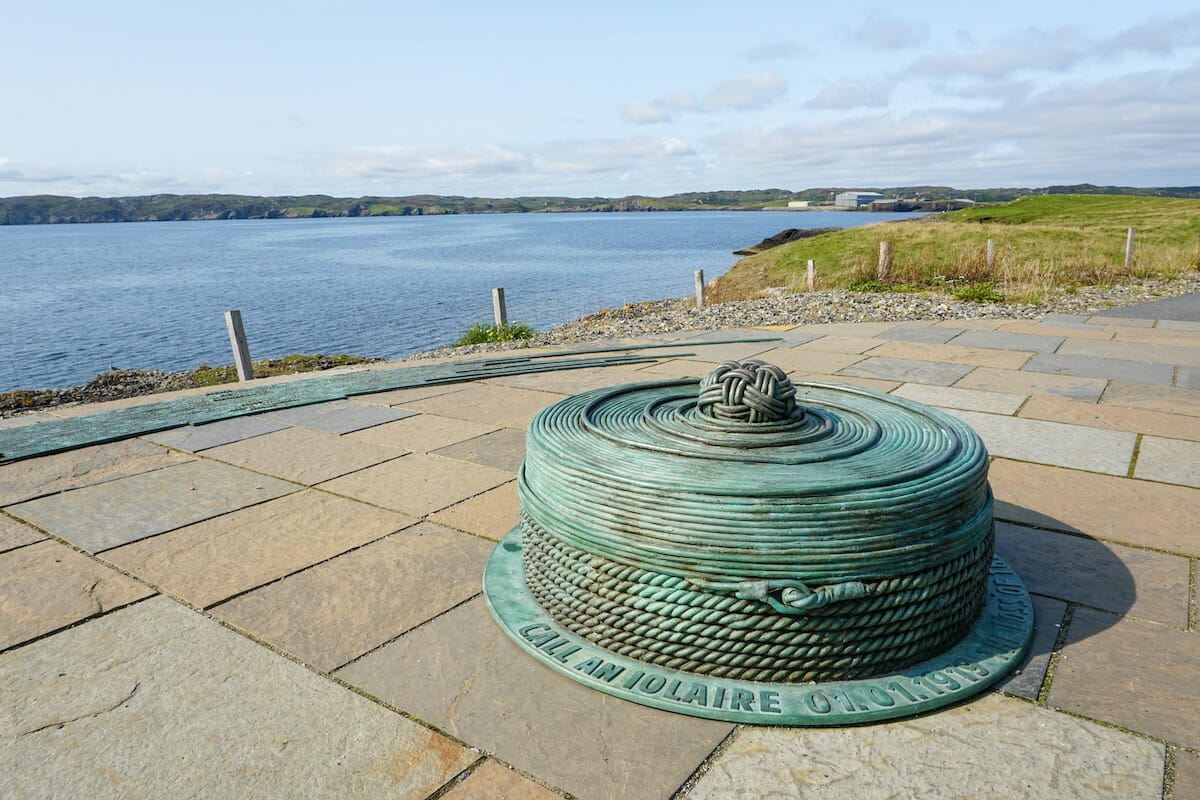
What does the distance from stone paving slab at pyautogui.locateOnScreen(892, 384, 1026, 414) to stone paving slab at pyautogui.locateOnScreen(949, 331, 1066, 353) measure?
8.46 ft

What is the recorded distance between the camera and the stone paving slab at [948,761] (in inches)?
85.7

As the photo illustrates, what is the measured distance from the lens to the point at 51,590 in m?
3.54

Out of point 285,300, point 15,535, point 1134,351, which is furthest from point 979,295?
point 285,300

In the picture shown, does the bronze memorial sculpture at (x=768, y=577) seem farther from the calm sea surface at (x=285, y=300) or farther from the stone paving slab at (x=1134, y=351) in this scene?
the calm sea surface at (x=285, y=300)

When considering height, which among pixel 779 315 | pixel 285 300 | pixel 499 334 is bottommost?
pixel 285 300

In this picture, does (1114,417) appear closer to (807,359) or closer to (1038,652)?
(807,359)

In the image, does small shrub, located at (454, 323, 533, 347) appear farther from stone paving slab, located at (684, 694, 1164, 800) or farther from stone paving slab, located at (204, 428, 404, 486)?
stone paving slab, located at (684, 694, 1164, 800)

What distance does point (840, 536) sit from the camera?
256 cm

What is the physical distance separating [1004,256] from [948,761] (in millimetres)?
21981

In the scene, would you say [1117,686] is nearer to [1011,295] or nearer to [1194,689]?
[1194,689]

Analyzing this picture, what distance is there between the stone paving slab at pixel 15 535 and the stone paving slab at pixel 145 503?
0.23 ft

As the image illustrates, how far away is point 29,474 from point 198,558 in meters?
2.32

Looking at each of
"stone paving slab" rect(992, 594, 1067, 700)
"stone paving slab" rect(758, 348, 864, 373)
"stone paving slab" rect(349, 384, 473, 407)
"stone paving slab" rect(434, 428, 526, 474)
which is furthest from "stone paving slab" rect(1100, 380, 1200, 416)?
"stone paving slab" rect(349, 384, 473, 407)

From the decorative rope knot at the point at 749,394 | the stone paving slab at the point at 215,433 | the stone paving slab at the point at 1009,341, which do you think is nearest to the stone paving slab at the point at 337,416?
the stone paving slab at the point at 215,433
